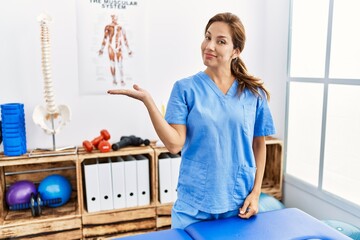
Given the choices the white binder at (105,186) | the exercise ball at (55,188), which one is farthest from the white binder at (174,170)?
the exercise ball at (55,188)

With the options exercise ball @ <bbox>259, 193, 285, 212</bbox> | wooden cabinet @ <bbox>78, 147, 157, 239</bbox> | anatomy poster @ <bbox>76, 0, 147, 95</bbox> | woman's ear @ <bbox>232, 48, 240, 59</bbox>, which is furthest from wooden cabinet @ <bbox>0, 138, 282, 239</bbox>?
woman's ear @ <bbox>232, 48, 240, 59</bbox>

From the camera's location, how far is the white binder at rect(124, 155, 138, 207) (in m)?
2.27

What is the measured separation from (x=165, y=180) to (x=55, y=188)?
0.73m

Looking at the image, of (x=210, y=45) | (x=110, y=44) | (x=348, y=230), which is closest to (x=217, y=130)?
(x=210, y=45)

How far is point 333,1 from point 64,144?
6.77 ft

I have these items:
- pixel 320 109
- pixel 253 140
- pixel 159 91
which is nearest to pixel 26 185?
pixel 159 91

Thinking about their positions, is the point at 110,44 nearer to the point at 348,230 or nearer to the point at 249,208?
the point at 249,208

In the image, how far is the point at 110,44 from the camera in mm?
2441

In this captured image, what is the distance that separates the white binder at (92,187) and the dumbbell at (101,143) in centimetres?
11

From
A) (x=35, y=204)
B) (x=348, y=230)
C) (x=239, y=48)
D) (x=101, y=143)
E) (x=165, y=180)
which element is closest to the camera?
(x=239, y=48)

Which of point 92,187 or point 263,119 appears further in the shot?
point 92,187

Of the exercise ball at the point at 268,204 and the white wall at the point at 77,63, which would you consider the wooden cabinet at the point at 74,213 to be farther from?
the exercise ball at the point at 268,204

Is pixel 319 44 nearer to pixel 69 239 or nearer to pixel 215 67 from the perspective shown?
pixel 215 67

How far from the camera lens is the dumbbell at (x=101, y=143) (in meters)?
2.23
